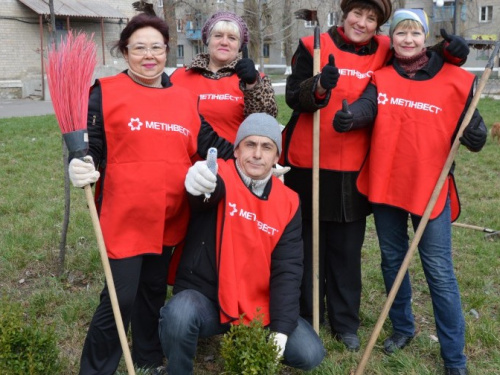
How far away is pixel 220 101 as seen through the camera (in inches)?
139

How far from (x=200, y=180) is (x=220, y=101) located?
2.85ft

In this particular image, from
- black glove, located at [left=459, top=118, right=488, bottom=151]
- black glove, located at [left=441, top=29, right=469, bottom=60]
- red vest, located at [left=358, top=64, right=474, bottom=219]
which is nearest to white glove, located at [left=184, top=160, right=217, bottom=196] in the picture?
red vest, located at [left=358, top=64, right=474, bottom=219]

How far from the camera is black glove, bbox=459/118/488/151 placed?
10.3 feet

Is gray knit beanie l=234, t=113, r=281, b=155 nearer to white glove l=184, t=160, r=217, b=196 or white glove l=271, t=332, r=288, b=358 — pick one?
white glove l=184, t=160, r=217, b=196

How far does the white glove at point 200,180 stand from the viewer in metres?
2.80

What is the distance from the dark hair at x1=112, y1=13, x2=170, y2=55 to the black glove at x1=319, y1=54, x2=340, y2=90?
2.96 ft

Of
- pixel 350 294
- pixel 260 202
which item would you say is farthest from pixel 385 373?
pixel 260 202

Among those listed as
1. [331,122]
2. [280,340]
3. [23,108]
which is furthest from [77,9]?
[280,340]

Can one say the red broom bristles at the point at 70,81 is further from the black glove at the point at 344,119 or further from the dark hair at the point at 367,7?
the dark hair at the point at 367,7

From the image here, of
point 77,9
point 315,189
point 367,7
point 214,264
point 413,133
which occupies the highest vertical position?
point 77,9

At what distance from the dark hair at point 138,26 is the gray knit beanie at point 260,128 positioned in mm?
627

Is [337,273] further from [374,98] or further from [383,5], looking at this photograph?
[383,5]

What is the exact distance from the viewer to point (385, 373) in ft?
11.7

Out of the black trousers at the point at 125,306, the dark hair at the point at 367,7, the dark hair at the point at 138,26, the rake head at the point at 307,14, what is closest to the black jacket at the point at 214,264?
the black trousers at the point at 125,306
